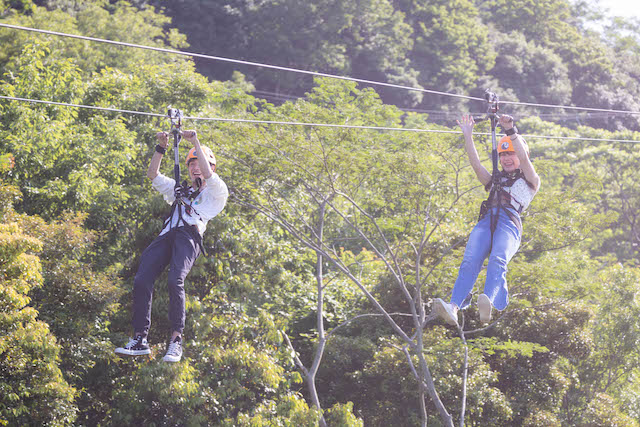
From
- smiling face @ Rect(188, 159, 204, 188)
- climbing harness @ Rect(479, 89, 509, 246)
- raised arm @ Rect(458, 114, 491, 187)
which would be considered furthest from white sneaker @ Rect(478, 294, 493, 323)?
smiling face @ Rect(188, 159, 204, 188)

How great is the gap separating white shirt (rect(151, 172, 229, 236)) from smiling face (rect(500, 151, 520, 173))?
211 centimetres

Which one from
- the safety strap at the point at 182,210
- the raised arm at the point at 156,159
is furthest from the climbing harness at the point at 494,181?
the raised arm at the point at 156,159

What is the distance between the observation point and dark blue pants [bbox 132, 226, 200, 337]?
5.00m

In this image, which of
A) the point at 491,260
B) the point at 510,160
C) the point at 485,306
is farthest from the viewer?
the point at 510,160

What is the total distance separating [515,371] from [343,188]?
15.7 ft

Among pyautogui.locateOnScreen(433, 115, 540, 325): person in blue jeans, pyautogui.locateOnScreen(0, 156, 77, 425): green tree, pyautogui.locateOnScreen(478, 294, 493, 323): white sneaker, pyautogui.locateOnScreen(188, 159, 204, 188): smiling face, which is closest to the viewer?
pyautogui.locateOnScreen(478, 294, 493, 323): white sneaker

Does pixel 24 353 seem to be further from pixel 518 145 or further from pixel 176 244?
pixel 518 145

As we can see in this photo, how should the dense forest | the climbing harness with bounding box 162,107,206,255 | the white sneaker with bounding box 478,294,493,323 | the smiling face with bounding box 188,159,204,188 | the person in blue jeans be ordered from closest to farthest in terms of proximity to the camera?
1. the white sneaker with bounding box 478,294,493,323
2. the person in blue jeans
3. the climbing harness with bounding box 162,107,206,255
4. the smiling face with bounding box 188,159,204,188
5. the dense forest

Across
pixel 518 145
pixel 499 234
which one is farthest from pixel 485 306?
pixel 518 145

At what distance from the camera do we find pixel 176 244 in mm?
5137

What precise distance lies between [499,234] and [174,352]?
2.52 metres

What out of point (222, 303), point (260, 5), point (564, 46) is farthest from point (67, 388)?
point (564, 46)

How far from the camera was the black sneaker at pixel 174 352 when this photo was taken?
500 centimetres

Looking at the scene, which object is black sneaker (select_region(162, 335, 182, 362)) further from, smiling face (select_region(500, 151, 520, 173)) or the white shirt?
smiling face (select_region(500, 151, 520, 173))
